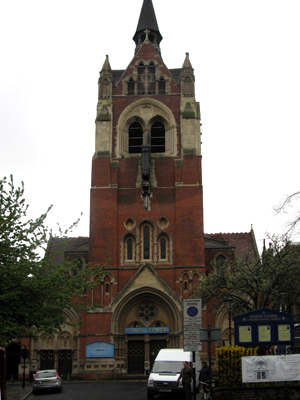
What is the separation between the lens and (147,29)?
161 ft

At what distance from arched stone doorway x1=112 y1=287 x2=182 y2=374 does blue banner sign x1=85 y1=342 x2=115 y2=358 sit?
0.48 metres

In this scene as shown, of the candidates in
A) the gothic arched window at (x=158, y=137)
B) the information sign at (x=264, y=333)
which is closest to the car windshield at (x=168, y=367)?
the information sign at (x=264, y=333)

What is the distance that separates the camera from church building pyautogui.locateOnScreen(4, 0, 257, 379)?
37.3 metres

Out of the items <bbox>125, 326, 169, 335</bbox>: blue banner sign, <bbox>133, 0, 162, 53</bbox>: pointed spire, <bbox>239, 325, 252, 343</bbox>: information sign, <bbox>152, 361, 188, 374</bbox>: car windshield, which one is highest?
<bbox>133, 0, 162, 53</bbox>: pointed spire

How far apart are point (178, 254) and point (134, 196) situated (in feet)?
17.8

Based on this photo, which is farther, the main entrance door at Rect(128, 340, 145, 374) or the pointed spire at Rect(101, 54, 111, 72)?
the pointed spire at Rect(101, 54, 111, 72)

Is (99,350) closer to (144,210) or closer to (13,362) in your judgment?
(13,362)

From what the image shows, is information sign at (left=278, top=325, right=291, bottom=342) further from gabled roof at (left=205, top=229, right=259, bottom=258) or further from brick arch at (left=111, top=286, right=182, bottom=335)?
gabled roof at (left=205, top=229, right=259, bottom=258)

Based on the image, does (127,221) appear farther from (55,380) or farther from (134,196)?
(55,380)

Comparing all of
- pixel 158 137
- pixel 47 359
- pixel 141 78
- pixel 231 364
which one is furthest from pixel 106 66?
pixel 231 364

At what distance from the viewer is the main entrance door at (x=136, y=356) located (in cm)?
3719

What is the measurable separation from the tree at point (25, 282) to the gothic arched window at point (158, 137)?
2214 cm

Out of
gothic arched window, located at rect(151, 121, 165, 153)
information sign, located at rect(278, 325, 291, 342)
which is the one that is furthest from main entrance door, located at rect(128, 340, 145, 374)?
information sign, located at rect(278, 325, 291, 342)

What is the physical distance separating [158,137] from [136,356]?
1637 cm
